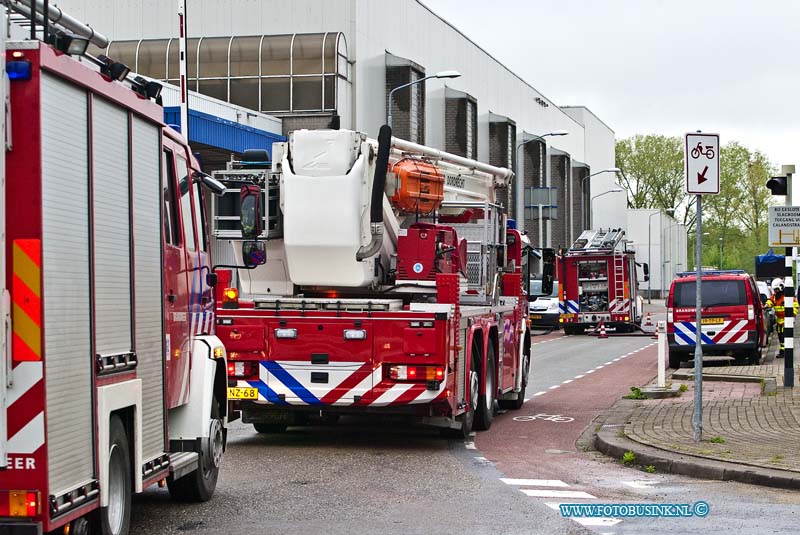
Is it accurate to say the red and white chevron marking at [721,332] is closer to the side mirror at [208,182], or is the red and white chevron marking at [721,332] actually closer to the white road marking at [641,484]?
the white road marking at [641,484]

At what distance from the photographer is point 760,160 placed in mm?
133000

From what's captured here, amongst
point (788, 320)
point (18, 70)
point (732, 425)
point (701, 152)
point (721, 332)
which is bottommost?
point (732, 425)

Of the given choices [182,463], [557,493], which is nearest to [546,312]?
[557,493]

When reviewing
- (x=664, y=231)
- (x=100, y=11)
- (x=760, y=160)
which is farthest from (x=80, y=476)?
(x=760, y=160)

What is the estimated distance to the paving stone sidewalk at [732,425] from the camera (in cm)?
1236

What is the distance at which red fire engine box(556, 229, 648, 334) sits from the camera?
4297 centimetres

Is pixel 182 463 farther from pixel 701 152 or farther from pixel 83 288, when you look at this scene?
pixel 701 152

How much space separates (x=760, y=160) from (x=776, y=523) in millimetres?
128633

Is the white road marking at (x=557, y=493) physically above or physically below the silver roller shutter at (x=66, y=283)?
below

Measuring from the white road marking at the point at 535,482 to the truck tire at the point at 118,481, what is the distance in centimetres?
436

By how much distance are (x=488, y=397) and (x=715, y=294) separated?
13.1 m

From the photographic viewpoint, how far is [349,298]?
14.8 metres

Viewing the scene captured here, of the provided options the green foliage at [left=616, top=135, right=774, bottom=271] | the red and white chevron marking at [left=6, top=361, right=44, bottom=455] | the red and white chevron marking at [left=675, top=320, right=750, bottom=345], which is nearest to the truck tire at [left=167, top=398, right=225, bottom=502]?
the red and white chevron marking at [left=6, top=361, right=44, bottom=455]

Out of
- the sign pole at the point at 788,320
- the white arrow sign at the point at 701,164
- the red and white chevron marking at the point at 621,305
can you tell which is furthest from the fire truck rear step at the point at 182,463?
the red and white chevron marking at the point at 621,305
